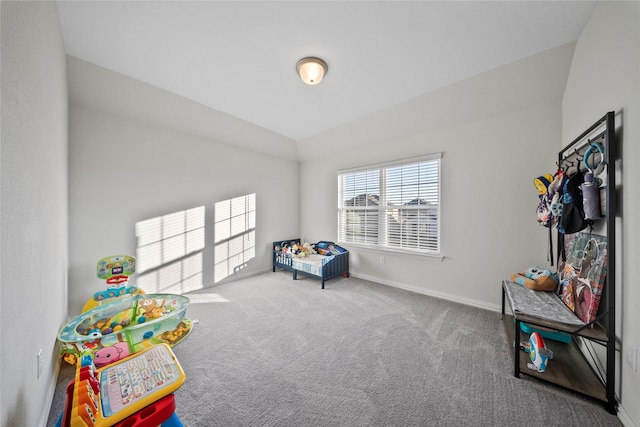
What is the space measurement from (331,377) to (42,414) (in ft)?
5.72

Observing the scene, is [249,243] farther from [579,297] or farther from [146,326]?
[579,297]

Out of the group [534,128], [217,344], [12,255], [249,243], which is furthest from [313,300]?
[534,128]

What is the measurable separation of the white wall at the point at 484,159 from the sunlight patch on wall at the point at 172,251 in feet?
9.90

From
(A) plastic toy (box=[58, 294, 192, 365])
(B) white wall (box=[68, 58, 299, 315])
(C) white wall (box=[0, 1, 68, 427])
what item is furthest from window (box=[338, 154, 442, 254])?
(C) white wall (box=[0, 1, 68, 427])

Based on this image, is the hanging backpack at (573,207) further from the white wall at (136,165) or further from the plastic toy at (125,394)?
the white wall at (136,165)

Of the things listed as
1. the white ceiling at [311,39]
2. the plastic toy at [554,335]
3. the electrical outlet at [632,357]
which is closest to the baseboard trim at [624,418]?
the electrical outlet at [632,357]

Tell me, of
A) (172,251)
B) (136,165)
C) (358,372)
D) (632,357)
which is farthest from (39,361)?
(632,357)

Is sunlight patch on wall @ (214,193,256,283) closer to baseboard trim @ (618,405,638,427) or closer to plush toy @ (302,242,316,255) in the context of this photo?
plush toy @ (302,242,316,255)

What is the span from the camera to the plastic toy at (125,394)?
0.84m

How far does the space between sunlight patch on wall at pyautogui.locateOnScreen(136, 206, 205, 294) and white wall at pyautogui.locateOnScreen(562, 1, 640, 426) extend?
4367mm

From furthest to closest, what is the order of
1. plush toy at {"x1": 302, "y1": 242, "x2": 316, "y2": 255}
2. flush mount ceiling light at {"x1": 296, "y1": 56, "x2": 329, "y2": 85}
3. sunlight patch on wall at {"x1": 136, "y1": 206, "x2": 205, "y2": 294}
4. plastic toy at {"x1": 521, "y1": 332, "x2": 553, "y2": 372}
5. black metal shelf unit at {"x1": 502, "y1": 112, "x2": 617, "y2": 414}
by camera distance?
plush toy at {"x1": 302, "y1": 242, "x2": 316, "y2": 255}
sunlight patch on wall at {"x1": 136, "y1": 206, "x2": 205, "y2": 294}
flush mount ceiling light at {"x1": 296, "y1": 56, "x2": 329, "y2": 85}
plastic toy at {"x1": 521, "y1": 332, "x2": 553, "y2": 372}
black metal shelf unit at {"x1": 502, "y1": 112, "x2": 617, "y2": 414}

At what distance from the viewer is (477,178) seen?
290 centimetres

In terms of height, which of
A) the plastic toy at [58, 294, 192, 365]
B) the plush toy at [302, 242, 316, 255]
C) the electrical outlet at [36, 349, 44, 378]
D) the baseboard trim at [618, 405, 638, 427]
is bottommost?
the baseboard trim at [618, 405, 638, 427]

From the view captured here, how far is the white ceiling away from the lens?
5.47 ft
